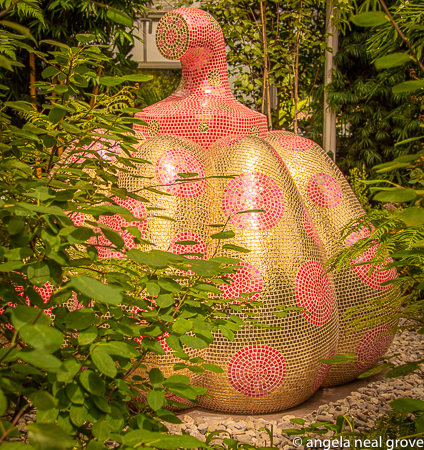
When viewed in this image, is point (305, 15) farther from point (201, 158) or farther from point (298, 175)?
point (201, 158)

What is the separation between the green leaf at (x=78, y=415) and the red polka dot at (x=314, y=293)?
1577 millimetres

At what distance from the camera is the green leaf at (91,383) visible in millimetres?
596

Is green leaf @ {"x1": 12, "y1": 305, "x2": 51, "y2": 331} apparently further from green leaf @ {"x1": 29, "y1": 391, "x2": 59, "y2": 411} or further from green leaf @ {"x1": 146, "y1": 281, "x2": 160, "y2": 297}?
green leaf @ {"x1": 146, "y1": 281, "x2": 160, "y2": 297}

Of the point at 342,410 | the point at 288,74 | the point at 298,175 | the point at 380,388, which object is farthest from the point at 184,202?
the point at 288,74

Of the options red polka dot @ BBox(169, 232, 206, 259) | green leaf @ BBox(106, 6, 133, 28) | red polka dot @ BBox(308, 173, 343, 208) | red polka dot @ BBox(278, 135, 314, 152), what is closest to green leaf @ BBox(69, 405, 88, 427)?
green leaf @ BBox(106, 6, 133, 28)

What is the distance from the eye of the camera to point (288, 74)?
16.3 ft

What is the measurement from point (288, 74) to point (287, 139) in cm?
257

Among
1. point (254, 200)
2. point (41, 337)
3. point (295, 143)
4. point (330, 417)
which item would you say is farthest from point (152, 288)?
point (295, 143)

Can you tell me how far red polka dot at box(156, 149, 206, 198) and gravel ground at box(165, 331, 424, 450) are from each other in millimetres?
1021

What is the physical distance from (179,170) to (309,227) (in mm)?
713

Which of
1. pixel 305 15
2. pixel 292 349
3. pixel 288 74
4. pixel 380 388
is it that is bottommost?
pixel 380 388

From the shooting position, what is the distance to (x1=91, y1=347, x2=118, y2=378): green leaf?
558 millimetres

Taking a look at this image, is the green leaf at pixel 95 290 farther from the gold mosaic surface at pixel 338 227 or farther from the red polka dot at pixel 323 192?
the red polka dot at pixel 323 192

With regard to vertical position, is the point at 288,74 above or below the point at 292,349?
above
